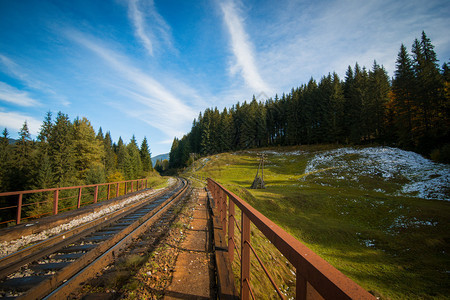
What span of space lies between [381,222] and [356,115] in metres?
42.0

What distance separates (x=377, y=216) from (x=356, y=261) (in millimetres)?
8360

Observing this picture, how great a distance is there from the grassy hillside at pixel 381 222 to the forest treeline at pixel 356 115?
6.60 meters

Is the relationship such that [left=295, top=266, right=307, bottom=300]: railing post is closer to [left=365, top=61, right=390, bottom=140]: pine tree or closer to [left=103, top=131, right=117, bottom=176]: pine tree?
[left=103, top=131, right=117, bottom=176]: pine tree

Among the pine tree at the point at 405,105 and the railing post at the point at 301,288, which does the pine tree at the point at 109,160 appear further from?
the pine tree at the point at 405,105

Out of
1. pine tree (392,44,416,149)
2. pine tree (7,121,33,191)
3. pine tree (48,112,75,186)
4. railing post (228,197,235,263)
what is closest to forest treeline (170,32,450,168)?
pine tree (392,44,416,149)

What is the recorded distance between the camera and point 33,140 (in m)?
34.1

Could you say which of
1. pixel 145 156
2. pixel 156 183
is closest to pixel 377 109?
pixel 156 183

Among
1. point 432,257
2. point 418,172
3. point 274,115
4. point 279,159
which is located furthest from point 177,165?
point 432,257

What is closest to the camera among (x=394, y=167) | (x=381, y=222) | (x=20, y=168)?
(x=381, y=222)

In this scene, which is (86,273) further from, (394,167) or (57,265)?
(394,167)

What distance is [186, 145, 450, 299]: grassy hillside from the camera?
28.0 feet

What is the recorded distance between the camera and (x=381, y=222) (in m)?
14.9

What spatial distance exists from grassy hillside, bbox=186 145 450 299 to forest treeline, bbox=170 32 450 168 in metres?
6.60

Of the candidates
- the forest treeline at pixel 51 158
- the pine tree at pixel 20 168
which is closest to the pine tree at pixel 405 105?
the forest treeline at pixel 51 158
